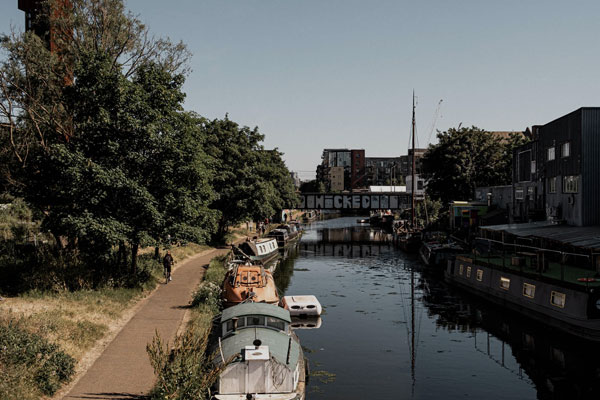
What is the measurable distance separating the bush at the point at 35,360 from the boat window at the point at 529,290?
31267mm

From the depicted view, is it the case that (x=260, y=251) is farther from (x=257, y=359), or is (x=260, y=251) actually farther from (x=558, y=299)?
(x=257, y=359)

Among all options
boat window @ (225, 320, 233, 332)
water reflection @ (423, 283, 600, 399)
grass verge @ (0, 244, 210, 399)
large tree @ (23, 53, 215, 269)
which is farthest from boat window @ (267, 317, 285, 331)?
large tree @ (23, 53, 215, 269)

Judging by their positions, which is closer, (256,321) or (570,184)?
(256,321)

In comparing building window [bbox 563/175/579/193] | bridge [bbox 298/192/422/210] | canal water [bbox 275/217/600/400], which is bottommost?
canal water [bbox 275/217/600/400]

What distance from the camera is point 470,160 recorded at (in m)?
90.1

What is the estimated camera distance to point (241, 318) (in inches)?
909

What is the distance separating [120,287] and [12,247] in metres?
14.5

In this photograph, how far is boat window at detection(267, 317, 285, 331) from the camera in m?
23.3

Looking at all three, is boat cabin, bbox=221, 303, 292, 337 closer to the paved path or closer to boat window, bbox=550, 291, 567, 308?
the paved path

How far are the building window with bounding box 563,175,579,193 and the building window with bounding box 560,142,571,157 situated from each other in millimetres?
2230

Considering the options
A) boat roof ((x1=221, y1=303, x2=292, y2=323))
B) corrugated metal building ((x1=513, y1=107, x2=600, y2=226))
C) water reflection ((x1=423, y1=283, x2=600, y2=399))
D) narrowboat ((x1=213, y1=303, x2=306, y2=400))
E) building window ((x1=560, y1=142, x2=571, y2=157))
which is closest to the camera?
narrowboat ((x1=213, y1=303, x2=306, y2=400))

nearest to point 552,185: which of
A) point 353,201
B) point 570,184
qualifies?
point 570,184

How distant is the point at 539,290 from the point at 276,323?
2295 centimetres

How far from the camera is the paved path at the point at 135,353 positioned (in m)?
19.6
